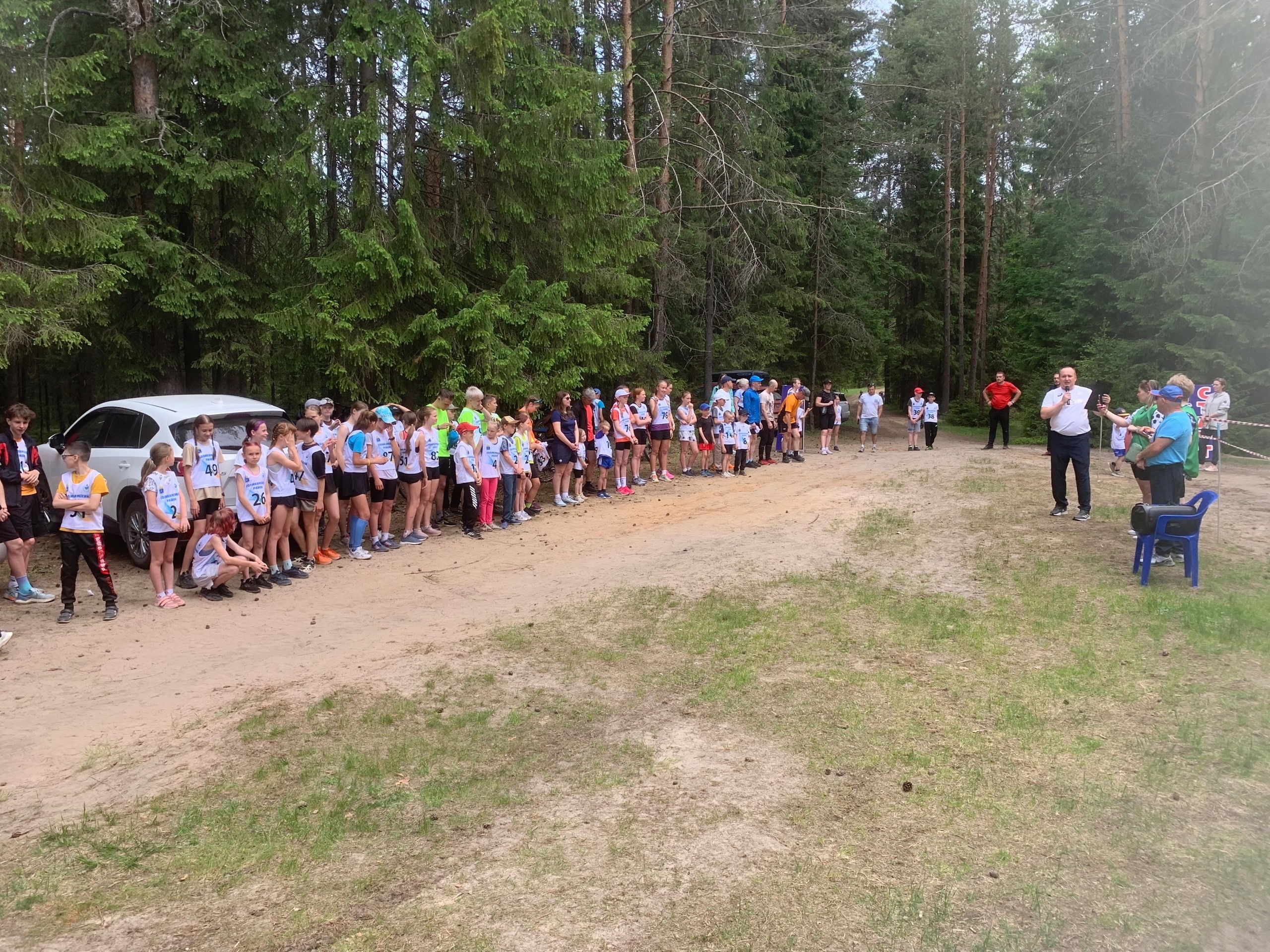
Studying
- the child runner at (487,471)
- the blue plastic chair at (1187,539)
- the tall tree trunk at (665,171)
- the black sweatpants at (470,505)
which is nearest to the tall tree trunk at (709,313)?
the tall tree trunk at (665,171)

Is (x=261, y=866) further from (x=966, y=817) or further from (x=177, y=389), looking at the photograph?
(x=177, y=389)

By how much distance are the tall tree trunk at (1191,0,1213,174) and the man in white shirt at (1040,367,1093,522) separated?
1342 cm

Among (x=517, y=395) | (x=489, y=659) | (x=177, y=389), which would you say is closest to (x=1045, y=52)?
(x=517, y=395)

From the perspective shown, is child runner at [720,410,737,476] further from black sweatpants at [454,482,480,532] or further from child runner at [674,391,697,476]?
black sweatpants at [454,482,480,532]

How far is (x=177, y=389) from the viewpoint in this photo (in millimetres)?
14836

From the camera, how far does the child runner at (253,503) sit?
9047mm

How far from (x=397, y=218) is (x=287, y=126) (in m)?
2.46

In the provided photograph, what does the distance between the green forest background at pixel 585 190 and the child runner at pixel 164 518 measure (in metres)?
3.68

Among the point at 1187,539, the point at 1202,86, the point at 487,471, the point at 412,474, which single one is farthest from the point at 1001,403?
the point at 412,474

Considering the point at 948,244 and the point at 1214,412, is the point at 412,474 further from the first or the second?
the point at 948,244

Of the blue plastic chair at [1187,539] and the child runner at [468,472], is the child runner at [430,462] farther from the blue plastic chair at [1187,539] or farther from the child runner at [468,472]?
the blue plastic chair at [1187,539]

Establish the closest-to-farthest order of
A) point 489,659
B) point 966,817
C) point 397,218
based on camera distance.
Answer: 1. point 966,817
2. point 489,659
3. point 397,218

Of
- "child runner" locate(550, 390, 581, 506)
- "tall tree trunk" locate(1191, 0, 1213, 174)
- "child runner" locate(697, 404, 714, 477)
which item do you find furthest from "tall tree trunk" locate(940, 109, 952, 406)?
"child runner" locate(550, 390, 581, 506)

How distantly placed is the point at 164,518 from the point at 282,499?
137 centimetres
